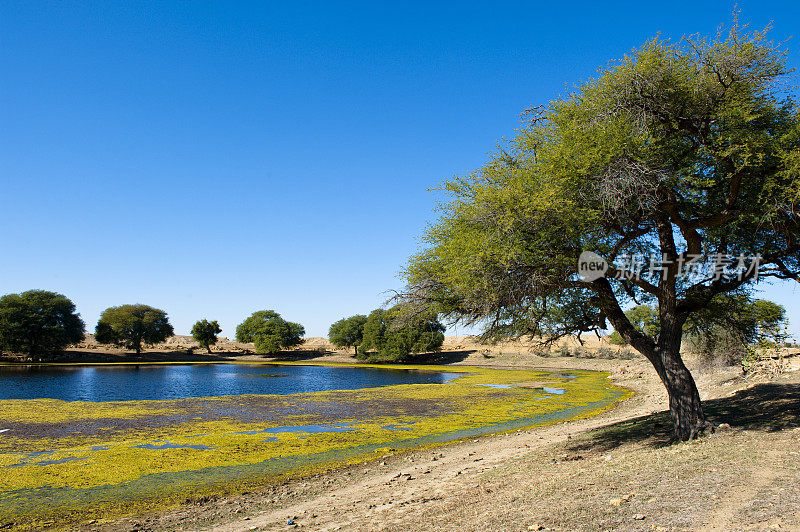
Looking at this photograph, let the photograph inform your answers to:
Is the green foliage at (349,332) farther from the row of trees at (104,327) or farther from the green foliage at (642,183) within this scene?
the green foliage at (642,183)

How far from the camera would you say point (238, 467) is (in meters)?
14.7

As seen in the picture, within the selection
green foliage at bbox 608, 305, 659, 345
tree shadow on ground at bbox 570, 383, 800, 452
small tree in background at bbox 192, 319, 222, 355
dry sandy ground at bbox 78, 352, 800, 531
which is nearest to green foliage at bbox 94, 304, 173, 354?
small tree in background at bbox 192, 319, 222, 355

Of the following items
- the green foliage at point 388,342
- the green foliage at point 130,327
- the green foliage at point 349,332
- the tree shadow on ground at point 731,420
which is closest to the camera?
the tree shadow on ground at point 731,420

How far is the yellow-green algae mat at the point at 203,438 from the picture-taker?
39.8 ft

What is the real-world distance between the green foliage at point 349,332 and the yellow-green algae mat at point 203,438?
231ft

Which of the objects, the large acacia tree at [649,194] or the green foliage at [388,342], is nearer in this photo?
the large acacia tree at [649,194]

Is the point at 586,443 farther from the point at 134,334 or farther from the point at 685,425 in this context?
the point at 134,334

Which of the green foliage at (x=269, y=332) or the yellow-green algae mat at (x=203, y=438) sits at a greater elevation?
the green foliage at (x=269, y=332)

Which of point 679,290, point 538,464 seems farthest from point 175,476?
point 679,290

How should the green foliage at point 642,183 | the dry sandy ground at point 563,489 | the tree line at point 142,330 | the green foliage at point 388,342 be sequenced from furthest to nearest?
the green foliage at point 388,342 < the tree line at point 142,330 < the green foliage at point 642,183 < the dry sandy ground at point 563,489

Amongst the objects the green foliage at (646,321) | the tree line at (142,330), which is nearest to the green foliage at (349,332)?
the tree line at (142,330)

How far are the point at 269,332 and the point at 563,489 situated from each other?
106916mm

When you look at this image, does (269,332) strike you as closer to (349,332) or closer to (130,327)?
(349,332)

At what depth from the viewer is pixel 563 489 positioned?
29.7 ft
